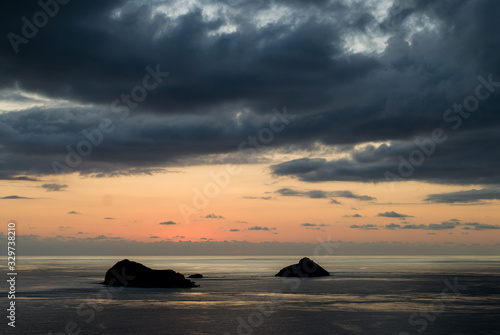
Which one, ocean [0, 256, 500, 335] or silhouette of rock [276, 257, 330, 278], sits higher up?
silhouette of rock [276, 257, 330, 278]

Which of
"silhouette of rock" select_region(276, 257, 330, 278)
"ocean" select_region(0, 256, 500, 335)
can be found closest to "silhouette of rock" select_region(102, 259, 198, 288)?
"ocean" select_region(0, 256, 500, 335)

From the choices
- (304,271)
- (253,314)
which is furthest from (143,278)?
(304,271)

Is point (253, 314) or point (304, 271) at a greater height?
point (304, 271)

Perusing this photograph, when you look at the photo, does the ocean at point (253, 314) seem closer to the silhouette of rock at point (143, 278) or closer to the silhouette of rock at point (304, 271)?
the silhouette of rock at point (143, 278)

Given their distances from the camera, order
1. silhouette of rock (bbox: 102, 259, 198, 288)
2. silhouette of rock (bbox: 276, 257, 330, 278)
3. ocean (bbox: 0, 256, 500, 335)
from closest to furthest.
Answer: ocean (bbox: 0, 256, 500, 335)
silhouette of rock (bbox: 102, 259, 198, 288)
silhouette of rock (bbox: 276, 257, 330, 278)

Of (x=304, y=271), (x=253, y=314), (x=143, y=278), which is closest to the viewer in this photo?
(x=253, y=314)

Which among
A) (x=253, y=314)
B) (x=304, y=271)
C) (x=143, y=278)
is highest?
(x=304, y=271)

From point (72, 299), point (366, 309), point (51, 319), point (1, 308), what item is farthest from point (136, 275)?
point (366, 309)

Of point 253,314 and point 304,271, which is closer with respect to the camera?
point 253,314

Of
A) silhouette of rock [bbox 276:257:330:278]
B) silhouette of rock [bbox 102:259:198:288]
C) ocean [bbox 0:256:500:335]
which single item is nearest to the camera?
ocean [bbox 0:256:500:335]

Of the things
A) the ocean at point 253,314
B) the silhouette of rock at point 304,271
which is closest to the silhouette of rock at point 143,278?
the ocean at point 253,314

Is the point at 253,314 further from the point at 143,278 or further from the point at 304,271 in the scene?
the point at 304,271

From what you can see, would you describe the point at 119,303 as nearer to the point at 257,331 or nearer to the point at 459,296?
the point at 257,331

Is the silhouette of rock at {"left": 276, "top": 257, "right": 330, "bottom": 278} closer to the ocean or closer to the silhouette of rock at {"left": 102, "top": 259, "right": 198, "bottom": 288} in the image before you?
the silhouette of rock at {"left": 102, "top": 259, "right": 198, "bottom": 288}
